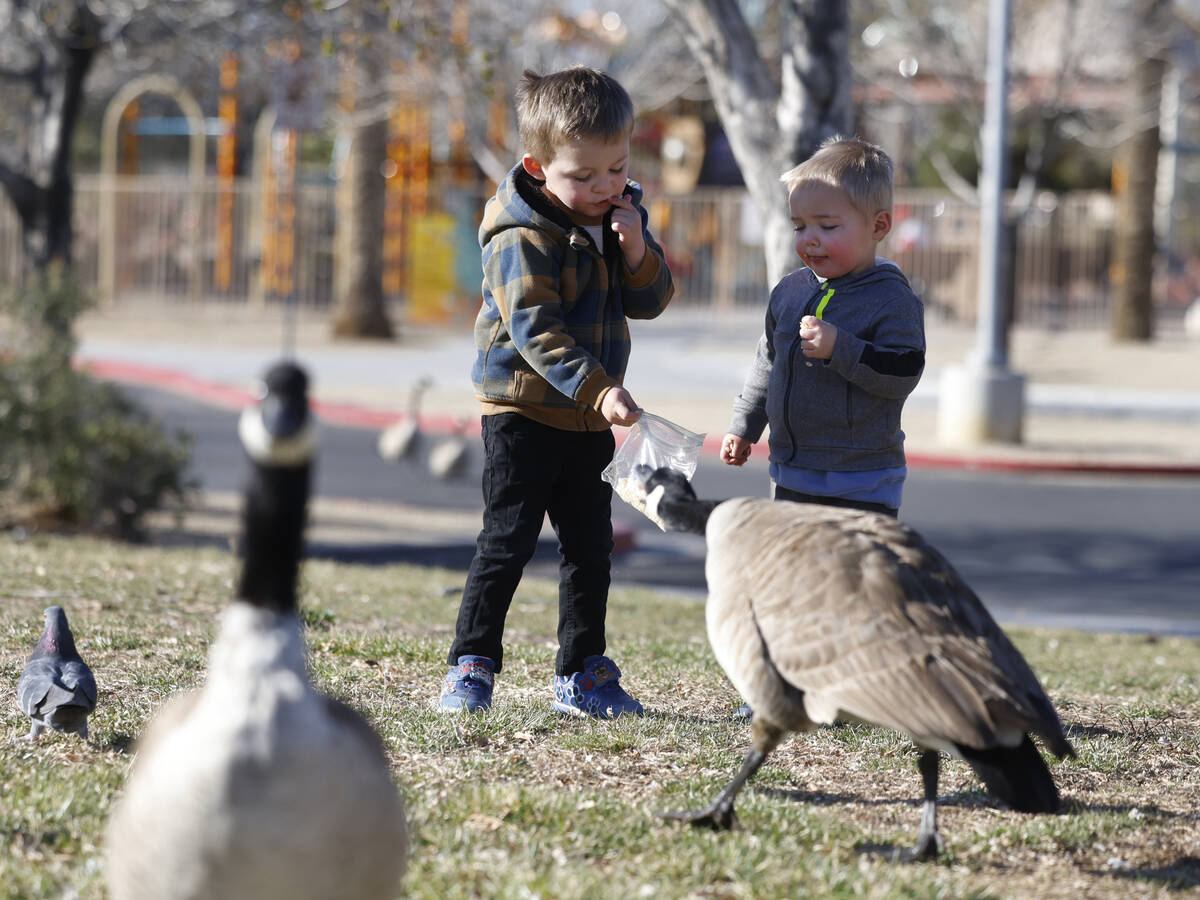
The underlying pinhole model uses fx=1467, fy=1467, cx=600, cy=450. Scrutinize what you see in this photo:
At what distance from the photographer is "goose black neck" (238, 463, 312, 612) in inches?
98.7

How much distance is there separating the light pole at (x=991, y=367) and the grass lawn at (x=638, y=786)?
359 inches

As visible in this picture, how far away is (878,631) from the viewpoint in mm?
3121

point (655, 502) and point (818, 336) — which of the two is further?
point (818, 336)

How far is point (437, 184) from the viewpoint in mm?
30250

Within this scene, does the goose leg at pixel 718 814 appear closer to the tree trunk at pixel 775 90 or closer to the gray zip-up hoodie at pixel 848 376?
the gray zip-up hoodie at pixel 848 376

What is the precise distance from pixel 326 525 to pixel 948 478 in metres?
6.09

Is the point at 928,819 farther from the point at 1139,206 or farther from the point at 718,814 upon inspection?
the point at 1139,206

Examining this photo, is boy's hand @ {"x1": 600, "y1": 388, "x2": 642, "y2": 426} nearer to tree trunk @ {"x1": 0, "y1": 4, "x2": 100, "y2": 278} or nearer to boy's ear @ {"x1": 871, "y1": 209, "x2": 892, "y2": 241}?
boy's ear @ {"x1": 871, "y1": 209, "x2": 892, "y2": 241}

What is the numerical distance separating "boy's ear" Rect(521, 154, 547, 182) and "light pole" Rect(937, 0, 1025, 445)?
11.4 metres

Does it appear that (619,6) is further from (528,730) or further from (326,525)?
(528,730)

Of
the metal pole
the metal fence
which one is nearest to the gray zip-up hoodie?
the metal pole

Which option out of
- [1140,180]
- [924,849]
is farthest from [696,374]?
[924,849]

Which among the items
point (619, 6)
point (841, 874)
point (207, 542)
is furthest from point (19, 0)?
point (619, 6)

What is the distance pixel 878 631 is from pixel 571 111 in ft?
6.11
